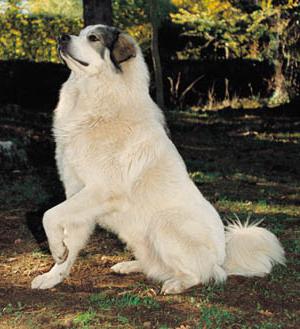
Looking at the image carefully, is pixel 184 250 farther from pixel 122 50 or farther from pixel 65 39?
pixel 65 39

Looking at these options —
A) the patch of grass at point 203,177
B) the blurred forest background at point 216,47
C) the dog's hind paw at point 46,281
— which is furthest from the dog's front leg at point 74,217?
the blurred forest background at point 216,47

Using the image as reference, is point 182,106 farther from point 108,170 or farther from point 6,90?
point 108,170

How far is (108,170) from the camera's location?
4.05 meters

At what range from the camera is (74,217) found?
4.00 metres

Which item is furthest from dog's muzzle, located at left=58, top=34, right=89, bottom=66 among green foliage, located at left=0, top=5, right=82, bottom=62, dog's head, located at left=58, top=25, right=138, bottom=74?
green foliage, located at left=0, top=5, right=82, bottom=62

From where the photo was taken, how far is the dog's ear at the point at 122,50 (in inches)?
164

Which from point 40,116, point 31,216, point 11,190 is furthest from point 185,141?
point 31,216

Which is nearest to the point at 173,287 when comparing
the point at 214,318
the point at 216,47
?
the point at 214,318

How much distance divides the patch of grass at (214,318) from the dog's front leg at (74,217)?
895mm

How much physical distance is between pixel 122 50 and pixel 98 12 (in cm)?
610

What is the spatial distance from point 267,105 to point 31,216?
38.6 ft

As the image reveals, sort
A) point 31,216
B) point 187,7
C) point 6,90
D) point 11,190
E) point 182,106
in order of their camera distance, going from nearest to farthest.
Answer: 1. point 31,216
2. point 11,190
3. point 6,90
4. point 182,106
5. point 187,7

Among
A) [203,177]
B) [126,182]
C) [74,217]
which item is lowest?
[203,177]

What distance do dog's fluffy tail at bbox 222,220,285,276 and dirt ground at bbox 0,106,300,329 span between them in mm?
79
